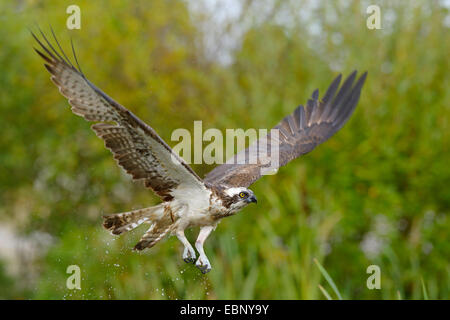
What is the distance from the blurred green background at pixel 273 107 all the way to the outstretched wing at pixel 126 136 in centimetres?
565

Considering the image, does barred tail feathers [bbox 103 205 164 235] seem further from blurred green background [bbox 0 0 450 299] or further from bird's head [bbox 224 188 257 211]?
blurred green background [bbox 0 0 450 299]

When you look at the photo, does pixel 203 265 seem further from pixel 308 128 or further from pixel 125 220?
pixel 308 128

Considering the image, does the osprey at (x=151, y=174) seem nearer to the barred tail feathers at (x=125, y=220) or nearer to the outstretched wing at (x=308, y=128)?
the barred tail feathers at (x=125, y=220)

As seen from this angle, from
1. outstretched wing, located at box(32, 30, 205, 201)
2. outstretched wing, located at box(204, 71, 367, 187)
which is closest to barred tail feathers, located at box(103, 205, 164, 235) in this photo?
outstretched wing, located at box(32, 30, 205, 201)

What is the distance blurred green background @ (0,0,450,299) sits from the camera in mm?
10867

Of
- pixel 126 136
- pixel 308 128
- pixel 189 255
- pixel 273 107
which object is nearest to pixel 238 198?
pixel 189 255

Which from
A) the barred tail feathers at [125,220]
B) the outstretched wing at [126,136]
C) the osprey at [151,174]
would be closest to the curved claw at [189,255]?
the osprey at [151,174]

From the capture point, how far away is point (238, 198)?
4.46 meters

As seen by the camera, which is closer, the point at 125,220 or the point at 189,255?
the point at 189,255

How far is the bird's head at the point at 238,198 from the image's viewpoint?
4.45 metres

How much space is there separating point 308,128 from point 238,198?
276cm

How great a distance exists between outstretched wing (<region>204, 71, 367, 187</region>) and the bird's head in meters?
1.61
